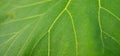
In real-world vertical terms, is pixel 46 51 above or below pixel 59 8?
below

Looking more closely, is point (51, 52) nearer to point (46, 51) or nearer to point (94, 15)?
point (46, 51)

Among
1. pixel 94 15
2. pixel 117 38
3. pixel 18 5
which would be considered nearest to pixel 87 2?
pixel 94 15

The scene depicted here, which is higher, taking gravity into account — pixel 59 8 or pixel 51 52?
pixel 59 8

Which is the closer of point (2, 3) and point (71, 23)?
point (71, 23)

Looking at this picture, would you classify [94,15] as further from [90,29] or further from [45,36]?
[45,36]

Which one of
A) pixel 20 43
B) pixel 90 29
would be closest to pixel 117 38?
pixel 90 29
